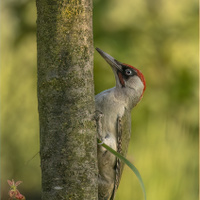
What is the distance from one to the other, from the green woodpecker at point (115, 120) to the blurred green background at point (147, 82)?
1.00ft

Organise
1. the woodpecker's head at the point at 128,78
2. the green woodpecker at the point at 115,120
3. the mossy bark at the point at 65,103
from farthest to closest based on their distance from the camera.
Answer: the woodpecker's head at the point at 128,78 → the green woodpecker at the point at 115,120 → the mossy bark at the point at 65,103

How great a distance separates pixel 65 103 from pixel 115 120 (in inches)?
61.7

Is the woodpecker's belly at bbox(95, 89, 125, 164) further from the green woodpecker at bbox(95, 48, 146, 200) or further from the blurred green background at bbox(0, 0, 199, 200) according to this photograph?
the blurred green background at bbox(0, 0, 199, 200)

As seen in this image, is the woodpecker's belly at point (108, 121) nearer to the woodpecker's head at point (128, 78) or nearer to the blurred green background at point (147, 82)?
the woodpecker's head at point (128, 78)

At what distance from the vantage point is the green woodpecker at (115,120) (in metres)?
3.76

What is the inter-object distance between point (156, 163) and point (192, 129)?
0.74m

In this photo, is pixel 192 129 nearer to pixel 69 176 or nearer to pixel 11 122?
pixel 11 122

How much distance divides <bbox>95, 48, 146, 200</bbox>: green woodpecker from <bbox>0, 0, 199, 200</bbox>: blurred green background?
11.9 inches

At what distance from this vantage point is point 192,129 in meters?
4.66

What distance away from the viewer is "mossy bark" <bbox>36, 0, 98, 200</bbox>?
7.39 feet

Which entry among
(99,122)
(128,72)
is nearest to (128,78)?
(128,72)

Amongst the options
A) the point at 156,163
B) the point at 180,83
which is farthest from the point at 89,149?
the point at 180,83

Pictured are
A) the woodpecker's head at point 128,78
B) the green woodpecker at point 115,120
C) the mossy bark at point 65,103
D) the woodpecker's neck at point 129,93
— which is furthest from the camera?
the woodpecker's head at point 128,78

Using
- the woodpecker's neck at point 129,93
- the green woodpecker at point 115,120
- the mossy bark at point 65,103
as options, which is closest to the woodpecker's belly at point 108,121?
the green woodpecker at point 115,120
